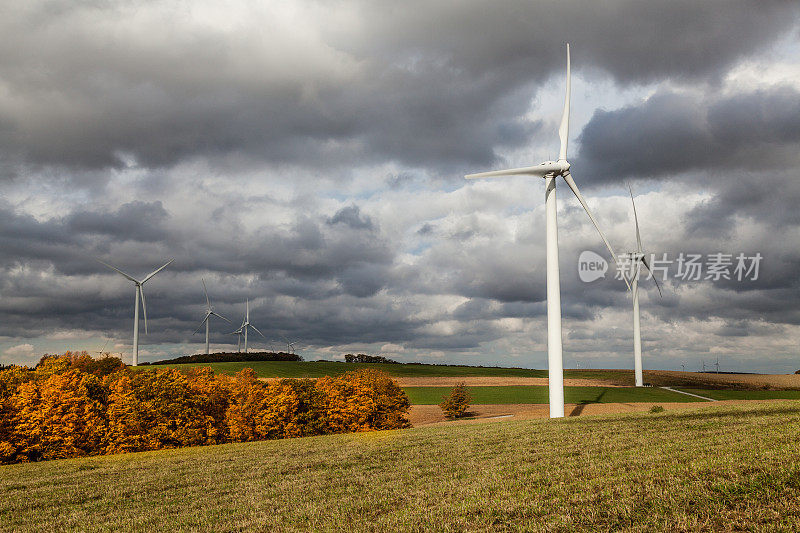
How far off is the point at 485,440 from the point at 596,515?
578 inches

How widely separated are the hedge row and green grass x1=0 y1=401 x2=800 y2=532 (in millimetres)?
15040

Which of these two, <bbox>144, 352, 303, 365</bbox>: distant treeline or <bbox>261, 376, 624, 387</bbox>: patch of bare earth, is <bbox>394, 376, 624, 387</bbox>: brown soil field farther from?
<bbox>144, 352, 303, 365</bbox>: distant treeline

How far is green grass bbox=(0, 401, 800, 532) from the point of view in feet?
34.1

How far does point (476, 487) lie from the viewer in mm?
14109

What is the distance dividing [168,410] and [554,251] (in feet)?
111

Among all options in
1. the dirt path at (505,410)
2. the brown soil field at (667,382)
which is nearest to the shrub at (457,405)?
the dirt path at (505,410)

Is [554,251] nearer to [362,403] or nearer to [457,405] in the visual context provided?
[362,403]

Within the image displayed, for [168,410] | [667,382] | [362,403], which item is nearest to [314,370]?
[667,382]

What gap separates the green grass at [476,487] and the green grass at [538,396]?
5055 cm

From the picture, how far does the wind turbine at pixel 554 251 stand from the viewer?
40625 millimetres

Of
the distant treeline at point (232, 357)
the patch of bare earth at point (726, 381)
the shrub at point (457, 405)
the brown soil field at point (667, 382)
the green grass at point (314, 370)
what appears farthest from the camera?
the distant treeline at point (232, 357)

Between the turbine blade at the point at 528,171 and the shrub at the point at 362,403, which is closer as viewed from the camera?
the turbine blade at the point at 528,171

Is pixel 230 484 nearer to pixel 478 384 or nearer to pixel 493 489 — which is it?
pixel 493 489

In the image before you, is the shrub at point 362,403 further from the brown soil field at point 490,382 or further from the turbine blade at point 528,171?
the brown soil field at point 490,382
